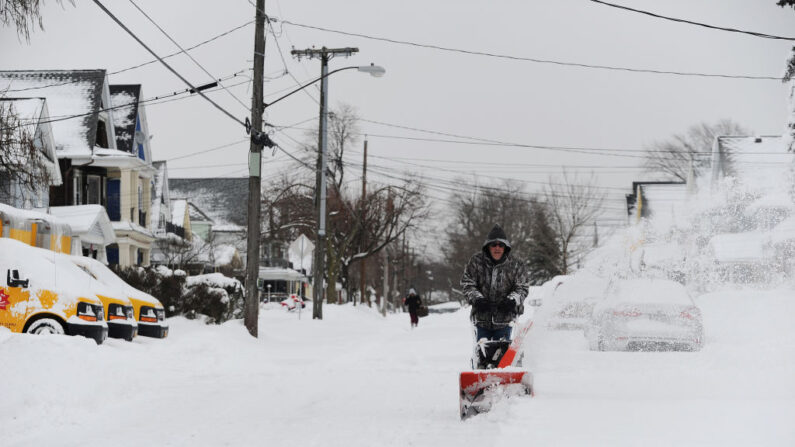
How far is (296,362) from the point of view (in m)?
16.8

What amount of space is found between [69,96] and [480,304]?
27.6 m

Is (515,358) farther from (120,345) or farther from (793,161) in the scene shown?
(793,161)

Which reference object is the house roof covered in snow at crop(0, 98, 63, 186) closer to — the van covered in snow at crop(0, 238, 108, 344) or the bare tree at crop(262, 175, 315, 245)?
the van covered in snow at crop(0, 238, 108, 344)

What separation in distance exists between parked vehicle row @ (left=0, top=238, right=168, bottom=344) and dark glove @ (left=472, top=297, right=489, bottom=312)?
7732 mm

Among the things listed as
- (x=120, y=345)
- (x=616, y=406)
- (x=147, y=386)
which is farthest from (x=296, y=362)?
(x=616, y=406)

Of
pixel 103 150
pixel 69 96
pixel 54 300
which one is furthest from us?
pixel 103 150

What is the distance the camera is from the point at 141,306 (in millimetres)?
18000

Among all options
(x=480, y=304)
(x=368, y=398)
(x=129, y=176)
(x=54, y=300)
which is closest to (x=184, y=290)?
(x=54, y=300)

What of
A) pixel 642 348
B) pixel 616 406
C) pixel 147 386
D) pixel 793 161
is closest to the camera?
pixel 616 406

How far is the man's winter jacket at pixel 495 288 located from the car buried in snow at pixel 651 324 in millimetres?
6109

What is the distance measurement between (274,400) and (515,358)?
3.04 metres

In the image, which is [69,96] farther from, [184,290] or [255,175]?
[255,175]

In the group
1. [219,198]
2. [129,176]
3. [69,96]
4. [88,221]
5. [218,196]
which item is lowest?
[88,221]

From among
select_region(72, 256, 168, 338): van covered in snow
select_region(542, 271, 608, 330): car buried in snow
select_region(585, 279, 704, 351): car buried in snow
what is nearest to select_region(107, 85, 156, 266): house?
select_region(72, 256, 168, 338): van covered in snow
